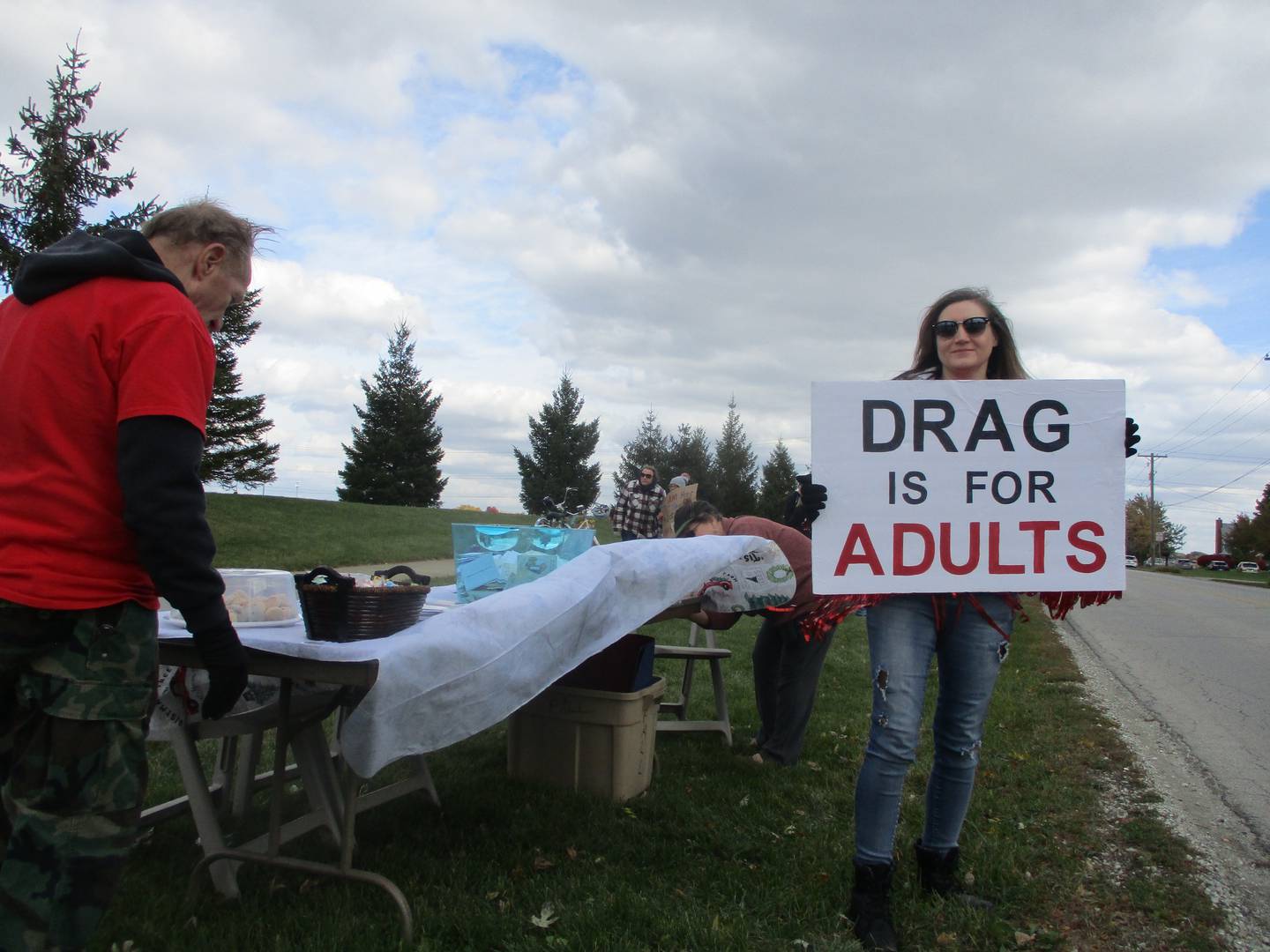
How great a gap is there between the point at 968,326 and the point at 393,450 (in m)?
50.3

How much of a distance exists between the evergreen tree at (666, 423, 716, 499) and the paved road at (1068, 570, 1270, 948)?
35899 mm

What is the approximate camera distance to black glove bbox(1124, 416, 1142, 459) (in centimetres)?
303

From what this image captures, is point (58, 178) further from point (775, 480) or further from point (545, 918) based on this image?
point (775, 480)

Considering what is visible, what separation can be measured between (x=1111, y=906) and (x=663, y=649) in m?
2.52

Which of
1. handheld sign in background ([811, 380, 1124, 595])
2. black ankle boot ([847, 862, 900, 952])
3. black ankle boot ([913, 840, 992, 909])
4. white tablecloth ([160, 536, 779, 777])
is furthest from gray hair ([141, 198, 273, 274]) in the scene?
black ankle boot ([913, 840, 992, 909])

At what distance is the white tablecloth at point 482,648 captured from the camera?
2574 mm

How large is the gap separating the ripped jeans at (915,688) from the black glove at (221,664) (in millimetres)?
1786

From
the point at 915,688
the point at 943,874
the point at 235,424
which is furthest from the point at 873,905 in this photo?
the point at 235,424

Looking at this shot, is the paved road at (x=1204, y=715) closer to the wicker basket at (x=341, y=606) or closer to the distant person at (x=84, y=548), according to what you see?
the wicker basket at (x=341, y=606)

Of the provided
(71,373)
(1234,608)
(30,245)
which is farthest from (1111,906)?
(1234,608)

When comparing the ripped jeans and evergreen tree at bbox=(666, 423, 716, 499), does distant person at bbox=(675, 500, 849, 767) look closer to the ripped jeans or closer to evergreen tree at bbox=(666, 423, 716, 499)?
the ripped jeans

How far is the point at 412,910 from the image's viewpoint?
119 inches

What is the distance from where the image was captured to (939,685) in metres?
2.97

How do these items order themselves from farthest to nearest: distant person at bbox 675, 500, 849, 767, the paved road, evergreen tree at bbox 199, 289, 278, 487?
evergreen tree at bbox 199, 289, 278, 487
distant person at bbox 675, 500, 849, 767
the paved road
